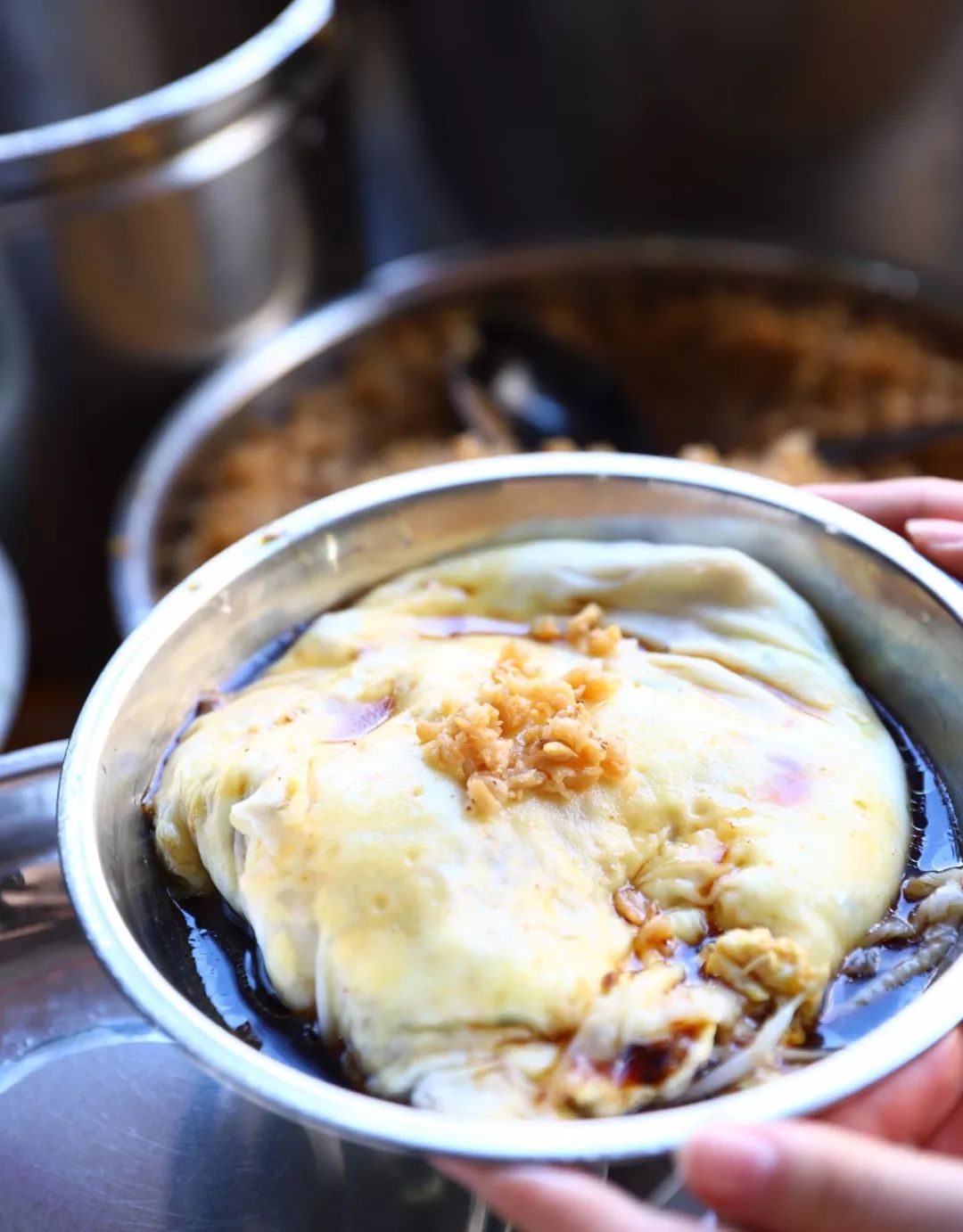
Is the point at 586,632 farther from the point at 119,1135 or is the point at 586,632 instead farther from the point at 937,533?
the point at 119,1135

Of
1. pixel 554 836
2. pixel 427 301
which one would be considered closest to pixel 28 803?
pixel 554 836

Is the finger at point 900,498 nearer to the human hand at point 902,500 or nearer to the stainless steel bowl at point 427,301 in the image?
the human hand at point 902,500

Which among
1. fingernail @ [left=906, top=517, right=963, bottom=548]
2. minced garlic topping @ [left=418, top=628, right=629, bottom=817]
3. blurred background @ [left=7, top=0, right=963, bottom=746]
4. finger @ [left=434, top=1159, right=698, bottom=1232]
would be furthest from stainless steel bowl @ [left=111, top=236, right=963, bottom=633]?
finger @ [left=434, top=1159, right=698, bottom=1232]

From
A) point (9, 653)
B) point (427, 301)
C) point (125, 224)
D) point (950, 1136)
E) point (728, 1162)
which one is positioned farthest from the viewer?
point (427, 301)

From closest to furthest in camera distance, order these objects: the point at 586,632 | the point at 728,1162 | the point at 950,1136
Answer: the point at 728,1162 < the point at 950,1136 < the point at 586,632

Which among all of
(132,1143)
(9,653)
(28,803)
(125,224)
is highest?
(125,224)

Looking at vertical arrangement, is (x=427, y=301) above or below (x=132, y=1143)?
above

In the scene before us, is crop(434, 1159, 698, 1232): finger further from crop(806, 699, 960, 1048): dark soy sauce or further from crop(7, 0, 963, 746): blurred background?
crop(7, 0, 963, 746): blurred background
